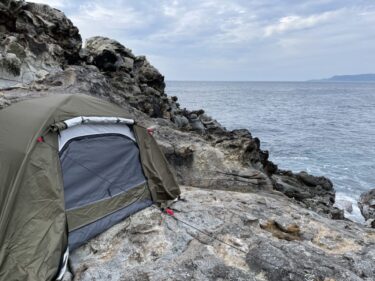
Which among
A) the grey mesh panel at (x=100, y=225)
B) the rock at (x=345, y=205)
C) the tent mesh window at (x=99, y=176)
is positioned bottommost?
the rock at (x=345, y=205)

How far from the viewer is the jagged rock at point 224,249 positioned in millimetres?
5488

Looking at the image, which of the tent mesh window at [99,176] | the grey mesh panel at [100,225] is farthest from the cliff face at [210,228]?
the tent mesh window at [99,176]

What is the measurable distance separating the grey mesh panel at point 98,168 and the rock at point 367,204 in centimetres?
1545

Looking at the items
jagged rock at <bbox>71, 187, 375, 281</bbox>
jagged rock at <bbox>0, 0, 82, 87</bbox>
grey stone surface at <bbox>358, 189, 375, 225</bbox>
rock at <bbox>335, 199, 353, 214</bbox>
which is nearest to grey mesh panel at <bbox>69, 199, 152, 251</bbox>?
jagged rock at <bbox>71, 187, 375, 281</bbox>

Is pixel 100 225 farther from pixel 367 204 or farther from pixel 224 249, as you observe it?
pixel 367 204

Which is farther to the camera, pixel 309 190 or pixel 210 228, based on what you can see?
pixel 309 190

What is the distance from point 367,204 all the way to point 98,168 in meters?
17.9

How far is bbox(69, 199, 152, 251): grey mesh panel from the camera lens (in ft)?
19.6

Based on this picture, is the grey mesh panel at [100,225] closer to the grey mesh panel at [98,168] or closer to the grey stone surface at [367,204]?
the grey mesh panel at [98,168]

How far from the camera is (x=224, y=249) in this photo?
6.12 m

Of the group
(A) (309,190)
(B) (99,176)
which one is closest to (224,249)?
(B) (99,176)

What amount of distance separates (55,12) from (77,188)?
17.4 m

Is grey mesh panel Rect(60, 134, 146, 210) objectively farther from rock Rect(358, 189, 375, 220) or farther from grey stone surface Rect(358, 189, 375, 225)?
rock Rect(358, 189, 375, 220)

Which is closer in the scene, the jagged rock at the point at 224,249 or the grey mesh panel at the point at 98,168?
the jagged rock at the point at 224,249
